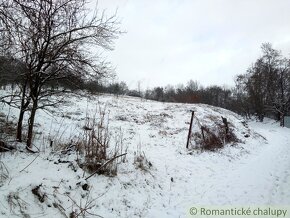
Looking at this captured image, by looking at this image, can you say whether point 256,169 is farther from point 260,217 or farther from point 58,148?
point 58,148

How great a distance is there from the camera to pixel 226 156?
11641mm

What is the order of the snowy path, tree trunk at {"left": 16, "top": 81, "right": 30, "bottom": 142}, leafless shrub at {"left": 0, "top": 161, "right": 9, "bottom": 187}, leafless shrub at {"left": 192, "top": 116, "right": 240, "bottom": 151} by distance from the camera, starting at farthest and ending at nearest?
leafless shrub at {"left": 192, "top": 116, "right": 240, "bottom": 151} < tree trunk at {"left": 16, "top": 81, "right": 30, "bottom": 142} < the snowy path < leafless shrub at {"left": 0, "top": 161, "right": 9, "bottom": 187}

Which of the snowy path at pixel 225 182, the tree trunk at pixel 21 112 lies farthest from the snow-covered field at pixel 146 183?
the tree trunk at pixel 21 112

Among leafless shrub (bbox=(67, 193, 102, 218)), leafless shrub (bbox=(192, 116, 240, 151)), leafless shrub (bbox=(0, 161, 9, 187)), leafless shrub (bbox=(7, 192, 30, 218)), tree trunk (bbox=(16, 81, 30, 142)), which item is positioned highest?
tree trunk (bbox=(16, 81, 30, 142))

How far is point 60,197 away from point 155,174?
3.69 m

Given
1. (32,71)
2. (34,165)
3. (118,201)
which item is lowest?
(118,201)

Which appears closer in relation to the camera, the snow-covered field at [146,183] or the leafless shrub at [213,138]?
the snow-covered field at [146,183]

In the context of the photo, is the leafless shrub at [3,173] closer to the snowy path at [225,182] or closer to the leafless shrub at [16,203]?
A: the leafless shrub at [16,203]

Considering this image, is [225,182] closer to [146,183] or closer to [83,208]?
[146,183]

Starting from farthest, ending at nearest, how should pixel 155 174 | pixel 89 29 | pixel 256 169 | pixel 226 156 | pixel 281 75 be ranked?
pixel 281 75 < pixel 226 156 < pixel 256 169 < pixel 155 174 < pixel 89 29

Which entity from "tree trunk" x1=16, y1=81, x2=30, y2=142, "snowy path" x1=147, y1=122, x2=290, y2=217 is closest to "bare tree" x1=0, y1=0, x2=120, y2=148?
"tree trunk" x1=16, y1=81, x2=30, y2=142

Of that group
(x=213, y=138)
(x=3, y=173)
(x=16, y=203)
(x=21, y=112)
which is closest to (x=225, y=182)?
(x=213, y=138)

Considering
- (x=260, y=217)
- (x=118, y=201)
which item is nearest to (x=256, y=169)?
(x=260, y=217)

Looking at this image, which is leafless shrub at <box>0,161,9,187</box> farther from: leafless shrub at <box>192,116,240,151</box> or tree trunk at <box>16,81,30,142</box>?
leafless shrub at <box>192,116,240,151</box>
